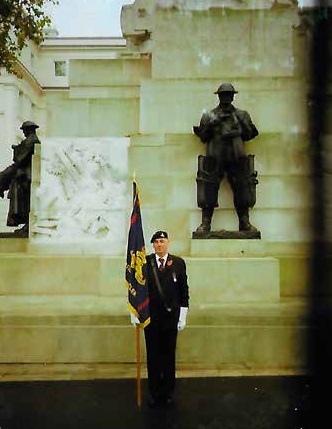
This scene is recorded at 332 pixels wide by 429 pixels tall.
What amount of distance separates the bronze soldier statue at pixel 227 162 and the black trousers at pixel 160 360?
2658 millimetres

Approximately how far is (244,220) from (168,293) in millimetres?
2873

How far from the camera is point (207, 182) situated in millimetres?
8430

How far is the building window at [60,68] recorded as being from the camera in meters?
53.6

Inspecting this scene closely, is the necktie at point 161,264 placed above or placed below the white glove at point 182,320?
above

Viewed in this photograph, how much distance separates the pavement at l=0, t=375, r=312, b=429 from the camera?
17.3 feet

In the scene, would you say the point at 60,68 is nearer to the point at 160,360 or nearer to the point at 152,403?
the point at 160,360

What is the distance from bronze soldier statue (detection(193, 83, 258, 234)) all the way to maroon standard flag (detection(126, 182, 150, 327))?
8.21 feet

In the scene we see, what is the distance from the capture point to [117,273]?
7875mm

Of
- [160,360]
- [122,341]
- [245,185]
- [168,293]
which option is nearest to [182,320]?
[168,293]

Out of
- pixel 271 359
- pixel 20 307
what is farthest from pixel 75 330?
pixel 271 359

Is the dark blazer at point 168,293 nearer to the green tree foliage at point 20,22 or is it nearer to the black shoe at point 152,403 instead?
the black shoe at point 152,403

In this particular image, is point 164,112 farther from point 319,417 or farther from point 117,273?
point 319,417

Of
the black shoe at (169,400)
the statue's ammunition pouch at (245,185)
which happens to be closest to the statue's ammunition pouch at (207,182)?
the statue's ammunition pouch at (245,185)

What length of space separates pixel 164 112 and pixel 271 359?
14.9 ft
